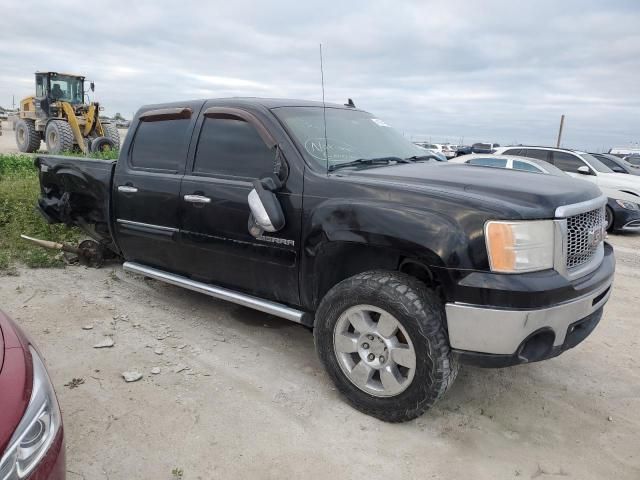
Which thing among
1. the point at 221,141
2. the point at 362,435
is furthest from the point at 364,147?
the point at 362,435

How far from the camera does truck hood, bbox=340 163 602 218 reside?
8.75ft

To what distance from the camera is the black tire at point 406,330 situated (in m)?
2.73

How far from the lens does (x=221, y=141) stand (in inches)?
151

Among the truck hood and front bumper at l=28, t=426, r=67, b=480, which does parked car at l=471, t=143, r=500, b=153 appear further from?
front bumper at l=28, t=426, r=67, b=480

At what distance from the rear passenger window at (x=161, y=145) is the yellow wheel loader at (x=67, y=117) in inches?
529

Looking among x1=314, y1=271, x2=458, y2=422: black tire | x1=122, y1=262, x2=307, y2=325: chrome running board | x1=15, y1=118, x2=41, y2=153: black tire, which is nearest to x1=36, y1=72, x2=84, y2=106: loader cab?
x1=15, y1=118, x2=41, y2=153: black tire

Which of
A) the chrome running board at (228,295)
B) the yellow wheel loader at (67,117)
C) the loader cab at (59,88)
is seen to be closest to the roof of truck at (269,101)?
the chrome running board at (228,295)

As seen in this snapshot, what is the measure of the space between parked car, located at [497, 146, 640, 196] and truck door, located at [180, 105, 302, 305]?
8.96 meters

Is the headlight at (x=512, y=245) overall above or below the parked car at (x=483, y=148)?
below

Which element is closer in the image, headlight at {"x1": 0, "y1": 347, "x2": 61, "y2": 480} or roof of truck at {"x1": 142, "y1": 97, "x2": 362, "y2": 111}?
headlight at {"x1": 0, "y1": 347, "x2": 61, "y2": 480}

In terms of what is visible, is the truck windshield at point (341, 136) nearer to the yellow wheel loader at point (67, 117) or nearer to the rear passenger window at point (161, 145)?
the rear passenger window at point (161, 145)

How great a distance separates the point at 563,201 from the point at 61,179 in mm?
4658

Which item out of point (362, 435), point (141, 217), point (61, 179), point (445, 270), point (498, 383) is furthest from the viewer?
point (61, 179)

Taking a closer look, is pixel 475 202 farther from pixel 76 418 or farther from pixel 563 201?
pixel 76 418
